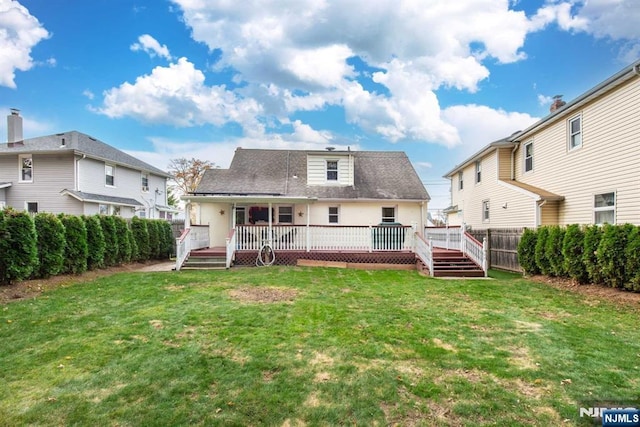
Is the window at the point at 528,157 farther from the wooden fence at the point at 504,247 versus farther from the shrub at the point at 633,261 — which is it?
the shrub at the point at 633,261

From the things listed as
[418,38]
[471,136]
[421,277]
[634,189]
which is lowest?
[421,277]

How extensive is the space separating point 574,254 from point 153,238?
16.3 m

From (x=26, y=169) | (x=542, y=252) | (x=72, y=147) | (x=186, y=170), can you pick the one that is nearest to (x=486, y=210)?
(x=542, y=252)

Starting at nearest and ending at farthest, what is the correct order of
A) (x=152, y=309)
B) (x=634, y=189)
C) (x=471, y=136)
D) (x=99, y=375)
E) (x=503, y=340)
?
(x=99, y=375) → (x=503, y=340) → (x=152, y=309) → (x=634, y=189) → (x=471, y=136)

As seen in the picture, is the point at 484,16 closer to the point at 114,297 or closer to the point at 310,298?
the point at 310,298

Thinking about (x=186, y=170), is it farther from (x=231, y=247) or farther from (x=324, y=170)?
(x=231, y=247)

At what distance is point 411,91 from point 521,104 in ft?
20.7

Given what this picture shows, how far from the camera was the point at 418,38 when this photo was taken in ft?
43.6

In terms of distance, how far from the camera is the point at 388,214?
15.7 metres

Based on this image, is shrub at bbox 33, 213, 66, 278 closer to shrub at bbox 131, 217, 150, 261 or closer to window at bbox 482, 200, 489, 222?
shrub at bbox 131, 217, 150, 261

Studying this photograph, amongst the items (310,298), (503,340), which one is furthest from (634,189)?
(310,298)

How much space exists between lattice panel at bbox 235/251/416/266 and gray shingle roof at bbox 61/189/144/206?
1098 centimetres

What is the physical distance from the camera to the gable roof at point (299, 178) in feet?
50.3

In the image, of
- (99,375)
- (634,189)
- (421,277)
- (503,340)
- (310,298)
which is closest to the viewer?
(99,375)
